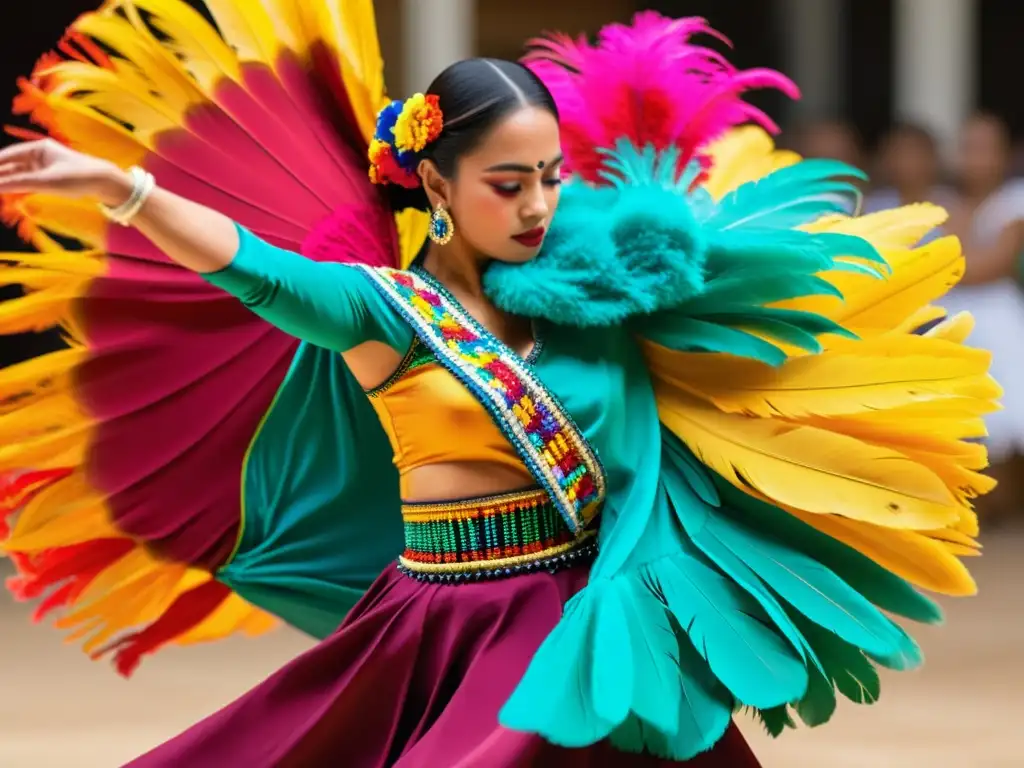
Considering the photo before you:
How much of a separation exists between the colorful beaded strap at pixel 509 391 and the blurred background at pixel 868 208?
2.99 feet

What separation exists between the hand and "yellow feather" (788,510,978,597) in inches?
32.6

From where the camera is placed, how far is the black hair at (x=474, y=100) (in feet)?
5.42

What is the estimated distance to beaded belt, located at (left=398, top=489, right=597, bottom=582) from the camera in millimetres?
1682

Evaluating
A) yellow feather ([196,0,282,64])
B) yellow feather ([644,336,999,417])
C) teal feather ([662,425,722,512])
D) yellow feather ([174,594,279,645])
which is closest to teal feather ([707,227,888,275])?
yellow feather ([644,336,999,417])

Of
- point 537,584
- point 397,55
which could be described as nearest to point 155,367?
point 537,584

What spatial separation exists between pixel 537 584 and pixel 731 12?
4.23 m

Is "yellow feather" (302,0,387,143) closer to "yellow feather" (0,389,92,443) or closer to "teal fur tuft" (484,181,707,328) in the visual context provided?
"teal fur tuft" (484,181,707,328)

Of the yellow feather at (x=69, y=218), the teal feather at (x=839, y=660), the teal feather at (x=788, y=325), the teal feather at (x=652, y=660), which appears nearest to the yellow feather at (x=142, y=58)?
the yellow feather at (x=69, y=218)

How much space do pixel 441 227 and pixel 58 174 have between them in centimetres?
47

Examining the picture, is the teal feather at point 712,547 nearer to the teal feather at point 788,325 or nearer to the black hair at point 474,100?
the teal feather at point 788,325

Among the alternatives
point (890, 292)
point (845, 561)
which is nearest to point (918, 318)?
point (890, 292)

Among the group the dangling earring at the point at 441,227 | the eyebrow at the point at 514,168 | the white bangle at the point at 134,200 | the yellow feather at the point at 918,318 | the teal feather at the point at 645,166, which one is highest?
the white bangle at the point at 134,200

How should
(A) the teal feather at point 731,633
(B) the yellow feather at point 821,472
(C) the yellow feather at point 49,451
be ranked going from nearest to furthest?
(A) the teal feather at point 731,633 < (B) the yellow feather at point 821,472 < (C) the yellow feather at point 49,451

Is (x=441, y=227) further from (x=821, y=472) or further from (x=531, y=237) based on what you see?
(x=821, y=472)
